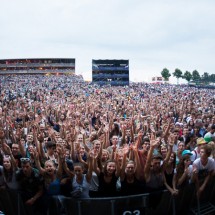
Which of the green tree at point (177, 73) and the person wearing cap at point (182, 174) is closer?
the person wearing cap at point (182, 174)

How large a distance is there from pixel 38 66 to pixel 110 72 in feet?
191

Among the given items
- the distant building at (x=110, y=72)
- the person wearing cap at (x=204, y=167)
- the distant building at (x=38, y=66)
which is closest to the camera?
the person wearing cap at (x=204, y=167)

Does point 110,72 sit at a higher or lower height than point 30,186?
higher

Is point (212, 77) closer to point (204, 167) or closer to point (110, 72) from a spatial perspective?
point (110, 72)

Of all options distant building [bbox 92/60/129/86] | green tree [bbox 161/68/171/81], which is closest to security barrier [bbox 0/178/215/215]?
distant building [bbox 92/60/129/86]

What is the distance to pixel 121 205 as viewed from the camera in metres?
4.32

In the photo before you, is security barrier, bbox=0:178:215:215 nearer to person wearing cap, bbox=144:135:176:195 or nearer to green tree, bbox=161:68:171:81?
person wearing cap, bbox=144:135:176:195

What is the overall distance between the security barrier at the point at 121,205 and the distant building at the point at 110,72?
4532cm

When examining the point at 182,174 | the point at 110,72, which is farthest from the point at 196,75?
the point at 182,174

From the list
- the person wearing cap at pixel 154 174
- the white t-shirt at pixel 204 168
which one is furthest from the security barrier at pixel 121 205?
the white t-shirt at pixel 204 168

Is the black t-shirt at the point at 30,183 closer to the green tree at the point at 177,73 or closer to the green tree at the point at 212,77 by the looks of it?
the green tree at the point at 177,73

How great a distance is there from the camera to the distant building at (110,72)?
4978 cm

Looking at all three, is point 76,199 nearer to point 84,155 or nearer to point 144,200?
point 144,200

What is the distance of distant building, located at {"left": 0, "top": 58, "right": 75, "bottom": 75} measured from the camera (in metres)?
100
